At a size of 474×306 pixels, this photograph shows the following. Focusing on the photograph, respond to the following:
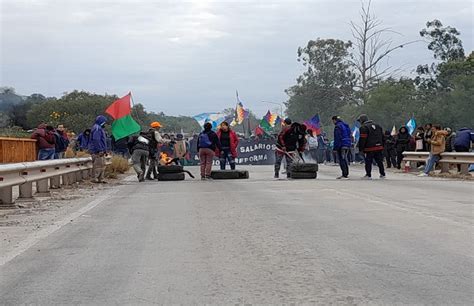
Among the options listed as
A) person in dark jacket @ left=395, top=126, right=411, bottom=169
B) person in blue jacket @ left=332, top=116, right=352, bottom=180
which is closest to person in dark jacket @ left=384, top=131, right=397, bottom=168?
person in dark jacket @ left=395, top=126, right=411, bottom=169

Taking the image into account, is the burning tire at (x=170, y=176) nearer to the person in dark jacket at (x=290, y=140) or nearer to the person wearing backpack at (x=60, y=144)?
the person in dark jacket at (x=290, y=140)

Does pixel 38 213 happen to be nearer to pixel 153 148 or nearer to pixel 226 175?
pixel 153 148

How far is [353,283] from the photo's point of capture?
258 inches

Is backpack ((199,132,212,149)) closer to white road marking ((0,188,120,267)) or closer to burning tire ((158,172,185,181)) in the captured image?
burning tire ((158,172,185,181))

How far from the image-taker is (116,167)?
25062 millimetres

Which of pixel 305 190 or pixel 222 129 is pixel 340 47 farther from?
pixel 305 190

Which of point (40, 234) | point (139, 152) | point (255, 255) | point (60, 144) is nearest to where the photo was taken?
point (255, 255)

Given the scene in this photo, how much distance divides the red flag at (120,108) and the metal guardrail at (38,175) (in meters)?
3.54

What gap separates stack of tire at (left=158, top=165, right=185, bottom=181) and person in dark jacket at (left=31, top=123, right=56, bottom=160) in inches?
137

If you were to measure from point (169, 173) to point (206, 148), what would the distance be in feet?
4.38

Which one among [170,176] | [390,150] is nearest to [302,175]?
[170,176]

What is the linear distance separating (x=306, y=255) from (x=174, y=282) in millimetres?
1809

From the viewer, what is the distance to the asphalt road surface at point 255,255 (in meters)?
6.27

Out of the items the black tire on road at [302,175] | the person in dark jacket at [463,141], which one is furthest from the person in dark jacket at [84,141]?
the person in dark jacket at [463,141]
